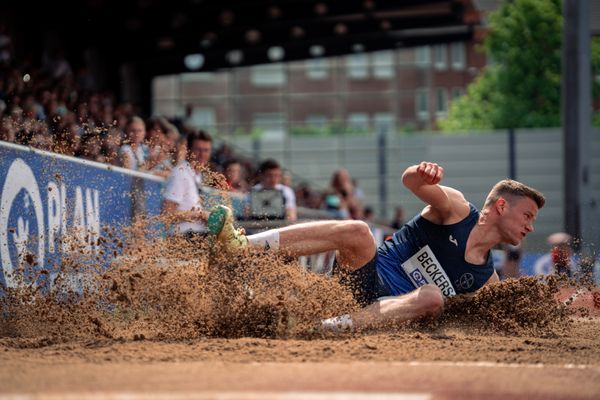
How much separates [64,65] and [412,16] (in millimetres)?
10139

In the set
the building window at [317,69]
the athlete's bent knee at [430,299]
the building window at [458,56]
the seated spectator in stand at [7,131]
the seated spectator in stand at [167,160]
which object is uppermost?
the building window at [458,56]

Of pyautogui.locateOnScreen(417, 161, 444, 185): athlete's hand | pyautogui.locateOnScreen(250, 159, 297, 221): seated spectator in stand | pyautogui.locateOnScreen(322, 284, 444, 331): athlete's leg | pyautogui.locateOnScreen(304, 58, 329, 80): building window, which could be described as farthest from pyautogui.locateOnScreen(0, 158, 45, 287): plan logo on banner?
pyautogui.locateOnScreen(304, 58, 329, 80): building window

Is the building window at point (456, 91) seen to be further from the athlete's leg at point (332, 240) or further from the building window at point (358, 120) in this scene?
the athlete's leg at point (332, 240)

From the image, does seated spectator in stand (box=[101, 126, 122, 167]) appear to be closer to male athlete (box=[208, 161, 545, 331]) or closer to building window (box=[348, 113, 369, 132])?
male athlete (box=[208, 161, 545, 331])

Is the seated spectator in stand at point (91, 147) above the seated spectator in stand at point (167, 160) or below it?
above

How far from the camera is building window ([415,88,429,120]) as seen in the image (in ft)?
211

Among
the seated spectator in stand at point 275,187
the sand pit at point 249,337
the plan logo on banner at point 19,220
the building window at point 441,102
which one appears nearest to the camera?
the sand pit at point 249,337

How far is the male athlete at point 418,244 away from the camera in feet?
23.6

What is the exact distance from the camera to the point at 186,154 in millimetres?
10891

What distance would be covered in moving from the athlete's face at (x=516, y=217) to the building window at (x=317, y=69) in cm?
5742

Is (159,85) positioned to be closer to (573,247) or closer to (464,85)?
(464,85)

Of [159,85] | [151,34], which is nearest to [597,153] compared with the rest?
[151,34]

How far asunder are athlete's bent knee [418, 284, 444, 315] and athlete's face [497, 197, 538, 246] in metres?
0.79

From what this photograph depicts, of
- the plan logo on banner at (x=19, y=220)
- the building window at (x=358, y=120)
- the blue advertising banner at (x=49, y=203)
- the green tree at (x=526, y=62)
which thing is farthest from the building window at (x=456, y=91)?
the plan logo on banner at (x=19, y=220)
